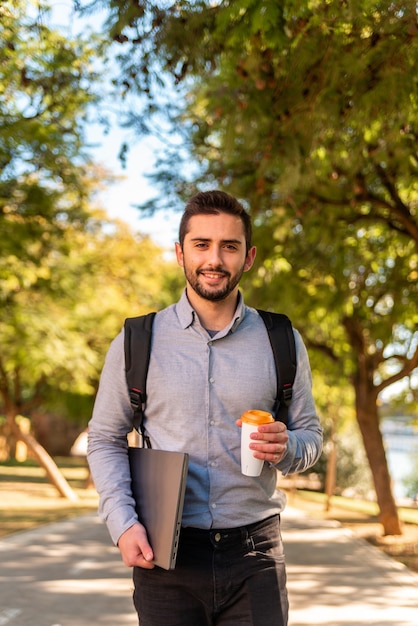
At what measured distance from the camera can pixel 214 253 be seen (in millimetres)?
2967

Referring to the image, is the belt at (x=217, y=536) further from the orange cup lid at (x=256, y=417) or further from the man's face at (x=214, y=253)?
the man's face at (x=214, y=253)

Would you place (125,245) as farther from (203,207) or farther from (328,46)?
(203,207)

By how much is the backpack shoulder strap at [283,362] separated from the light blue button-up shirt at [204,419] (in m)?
0.03

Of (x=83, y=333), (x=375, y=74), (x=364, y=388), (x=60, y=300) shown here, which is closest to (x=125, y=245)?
(x=83, y=333)

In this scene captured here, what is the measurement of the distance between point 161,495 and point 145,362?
452 mm

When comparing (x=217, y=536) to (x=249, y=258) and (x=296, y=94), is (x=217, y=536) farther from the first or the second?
(x=296, y=94)

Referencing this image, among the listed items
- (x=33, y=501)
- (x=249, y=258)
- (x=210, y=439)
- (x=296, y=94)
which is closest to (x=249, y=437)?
(x=210, y=439)

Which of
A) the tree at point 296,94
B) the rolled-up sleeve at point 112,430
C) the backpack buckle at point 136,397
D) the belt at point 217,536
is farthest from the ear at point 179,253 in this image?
the tree at point 296,94

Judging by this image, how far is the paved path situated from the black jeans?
4.74 meters

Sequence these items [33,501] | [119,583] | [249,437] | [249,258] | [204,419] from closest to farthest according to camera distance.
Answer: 1. [249,437]
2. [204,419]
3. [249,258]
4. [119,583]
5. [33,501]

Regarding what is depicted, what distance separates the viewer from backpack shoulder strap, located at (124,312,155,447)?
295cm

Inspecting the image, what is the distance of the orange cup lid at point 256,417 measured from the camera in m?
2.69

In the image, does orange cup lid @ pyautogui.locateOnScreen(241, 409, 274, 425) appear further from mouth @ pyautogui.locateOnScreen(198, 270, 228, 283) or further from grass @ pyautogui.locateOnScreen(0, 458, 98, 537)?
grass @ pyautogui.locateOnScreen(0, 458, 98, 537)

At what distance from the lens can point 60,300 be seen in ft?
61.8
